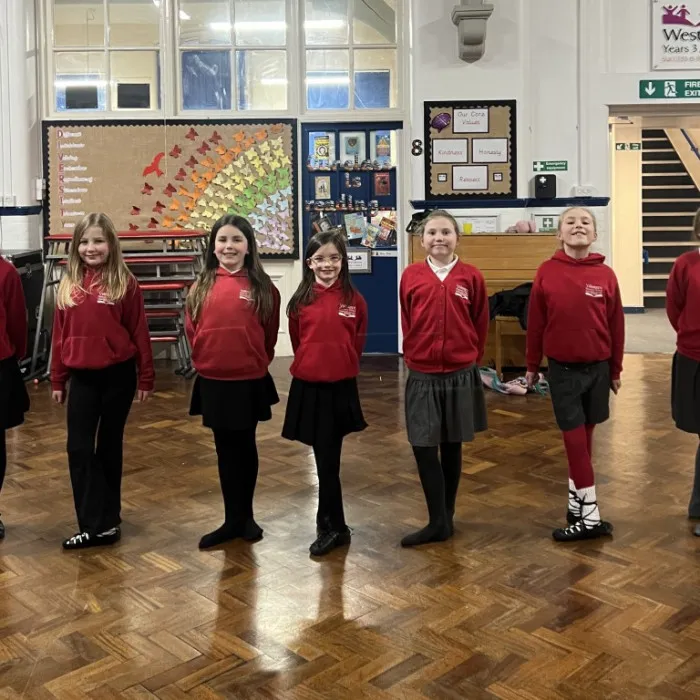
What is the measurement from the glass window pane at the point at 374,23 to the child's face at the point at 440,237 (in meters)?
5.03

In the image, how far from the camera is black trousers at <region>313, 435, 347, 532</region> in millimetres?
3324

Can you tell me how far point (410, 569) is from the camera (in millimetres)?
3129

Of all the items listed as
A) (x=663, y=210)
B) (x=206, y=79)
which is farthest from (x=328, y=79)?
(x=663, y=210)

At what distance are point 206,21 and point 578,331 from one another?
5.55 m

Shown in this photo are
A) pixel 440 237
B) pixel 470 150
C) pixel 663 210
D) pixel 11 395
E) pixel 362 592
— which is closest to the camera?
pixel 362 592

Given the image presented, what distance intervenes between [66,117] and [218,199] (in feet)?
4.59

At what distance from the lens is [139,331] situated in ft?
11.3

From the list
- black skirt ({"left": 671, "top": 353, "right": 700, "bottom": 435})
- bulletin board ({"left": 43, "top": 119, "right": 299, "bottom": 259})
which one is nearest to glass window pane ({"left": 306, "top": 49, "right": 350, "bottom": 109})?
bulletin board ({"left": 43, "top": 119, "right": 299, "bottom": 259})

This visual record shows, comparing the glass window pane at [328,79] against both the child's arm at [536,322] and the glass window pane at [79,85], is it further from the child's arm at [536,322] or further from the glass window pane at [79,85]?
the child's arm at [536,322]

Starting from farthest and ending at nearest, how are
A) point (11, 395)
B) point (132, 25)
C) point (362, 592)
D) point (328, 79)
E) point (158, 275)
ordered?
point (328, 79) → point (132, 25) → point (158, 275) → point (11, 395) → point (362, 592)

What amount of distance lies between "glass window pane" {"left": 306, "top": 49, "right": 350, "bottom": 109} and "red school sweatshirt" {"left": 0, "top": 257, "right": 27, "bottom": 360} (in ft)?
15.9

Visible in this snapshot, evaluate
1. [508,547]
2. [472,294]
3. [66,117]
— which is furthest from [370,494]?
[66,117]

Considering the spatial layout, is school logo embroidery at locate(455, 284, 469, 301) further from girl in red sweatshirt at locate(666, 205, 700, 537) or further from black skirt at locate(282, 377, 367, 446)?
girl in red sweatshirt at locate(666, 205, 700, 537)

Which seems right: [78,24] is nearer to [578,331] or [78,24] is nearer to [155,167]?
[155,167]
